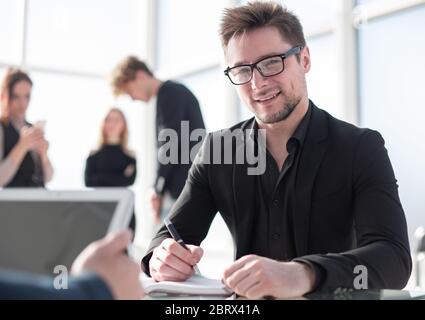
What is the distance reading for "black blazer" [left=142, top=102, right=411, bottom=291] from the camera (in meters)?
1.05

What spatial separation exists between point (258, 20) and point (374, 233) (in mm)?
680

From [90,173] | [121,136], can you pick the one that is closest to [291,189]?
[90,173]

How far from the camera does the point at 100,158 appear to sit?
11.3ft

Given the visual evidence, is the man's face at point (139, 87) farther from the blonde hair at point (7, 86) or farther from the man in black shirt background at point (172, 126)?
the blonde hair at point (7, 86)

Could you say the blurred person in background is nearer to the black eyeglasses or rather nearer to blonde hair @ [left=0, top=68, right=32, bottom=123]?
blonde hair @ [left=0, top=68, right=32, bottom=123]

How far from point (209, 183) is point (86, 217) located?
0.70m

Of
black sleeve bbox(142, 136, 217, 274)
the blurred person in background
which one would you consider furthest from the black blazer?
the blurred person in background

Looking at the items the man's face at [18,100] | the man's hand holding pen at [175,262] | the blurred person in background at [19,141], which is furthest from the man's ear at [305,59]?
the man's face at [18,100]

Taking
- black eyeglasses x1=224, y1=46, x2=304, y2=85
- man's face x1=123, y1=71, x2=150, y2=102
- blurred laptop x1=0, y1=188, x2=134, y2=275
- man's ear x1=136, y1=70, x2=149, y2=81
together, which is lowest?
blurred laptop x1=0, y1=188, x2=134, y2=275

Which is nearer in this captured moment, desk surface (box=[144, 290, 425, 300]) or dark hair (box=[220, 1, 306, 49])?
desk surface (box=[144, 290, 425, 300])

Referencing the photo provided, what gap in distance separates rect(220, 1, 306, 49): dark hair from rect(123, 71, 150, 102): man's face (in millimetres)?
1443

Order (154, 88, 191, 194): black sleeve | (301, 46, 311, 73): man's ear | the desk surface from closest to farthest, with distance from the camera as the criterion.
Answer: the desk surface
(301, 46, 311, 73): man's ear
(154, 88, 191, 194): black sleeve

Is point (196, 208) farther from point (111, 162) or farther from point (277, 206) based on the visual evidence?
point (111, 162)

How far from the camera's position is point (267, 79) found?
1378mm
